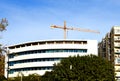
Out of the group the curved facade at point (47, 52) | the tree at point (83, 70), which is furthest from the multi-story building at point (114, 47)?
the tree at point (83, 70)

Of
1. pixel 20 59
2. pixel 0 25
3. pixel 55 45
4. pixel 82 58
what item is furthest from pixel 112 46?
pixel 0 25

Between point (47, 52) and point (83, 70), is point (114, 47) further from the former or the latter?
point (83, 70)

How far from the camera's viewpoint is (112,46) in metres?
130

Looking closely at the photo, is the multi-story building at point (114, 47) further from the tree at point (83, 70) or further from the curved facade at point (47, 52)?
the tree at point (83, 70)

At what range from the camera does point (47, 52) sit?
11438 centimetres

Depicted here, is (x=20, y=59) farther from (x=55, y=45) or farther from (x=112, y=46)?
(x=112, y=46)

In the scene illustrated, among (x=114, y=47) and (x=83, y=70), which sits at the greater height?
(x=114, y=47)

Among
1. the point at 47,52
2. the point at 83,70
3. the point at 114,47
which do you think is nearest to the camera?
the point at 83,70

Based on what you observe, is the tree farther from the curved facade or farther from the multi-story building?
the multi-story building

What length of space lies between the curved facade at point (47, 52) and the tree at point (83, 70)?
34.0 metres

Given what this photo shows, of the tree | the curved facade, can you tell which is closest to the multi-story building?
the curved facade

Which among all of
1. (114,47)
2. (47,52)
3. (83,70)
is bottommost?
(83,70)

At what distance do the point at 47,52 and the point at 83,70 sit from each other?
39.5 m

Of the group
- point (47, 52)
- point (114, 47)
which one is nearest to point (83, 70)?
point (47, 52)
